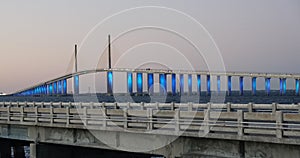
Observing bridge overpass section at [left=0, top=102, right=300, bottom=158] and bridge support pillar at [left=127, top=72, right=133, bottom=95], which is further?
bridge support pillar at [left=127, top=72, right=133, bottom=95]

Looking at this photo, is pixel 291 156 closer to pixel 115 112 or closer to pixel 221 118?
pixel 221 118

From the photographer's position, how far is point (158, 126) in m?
19.8

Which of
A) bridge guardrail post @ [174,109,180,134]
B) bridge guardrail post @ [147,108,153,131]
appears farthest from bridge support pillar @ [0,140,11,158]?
bridge guardrail post @ [174,109,180,134]

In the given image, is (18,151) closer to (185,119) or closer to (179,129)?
(179,129)

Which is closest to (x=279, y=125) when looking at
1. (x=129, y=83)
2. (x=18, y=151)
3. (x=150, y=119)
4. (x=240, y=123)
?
(x=240, y=123)

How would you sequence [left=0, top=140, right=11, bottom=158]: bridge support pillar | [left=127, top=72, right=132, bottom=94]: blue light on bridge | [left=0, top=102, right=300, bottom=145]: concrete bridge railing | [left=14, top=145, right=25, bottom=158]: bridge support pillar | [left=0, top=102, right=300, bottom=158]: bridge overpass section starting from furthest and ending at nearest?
[left=127, top=72, right=132, bottom=94]: blue light on bridge, [left=14, top=145, right=25, bottom=158]: bridge support pillar, [left=0, top=140, right=11, bottom=158]: bridge support pillar, [left=0, top=102, right=300, bottom=158]: bridge overpass section, [left=0, top=102, right=300, bottom=145]: concrete bridge railing

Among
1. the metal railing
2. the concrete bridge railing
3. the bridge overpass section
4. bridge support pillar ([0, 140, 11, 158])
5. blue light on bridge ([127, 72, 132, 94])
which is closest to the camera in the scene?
the concrete bridge railing

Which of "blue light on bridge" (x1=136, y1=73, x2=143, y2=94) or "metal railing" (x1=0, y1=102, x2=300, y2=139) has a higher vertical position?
"blue light on bridge" (x1=136, y1=73, x2=143, y2=94)

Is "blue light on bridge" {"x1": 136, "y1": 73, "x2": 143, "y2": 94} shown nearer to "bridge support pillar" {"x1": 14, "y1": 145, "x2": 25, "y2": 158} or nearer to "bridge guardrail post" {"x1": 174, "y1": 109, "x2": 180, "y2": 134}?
"bridge support pillar" {"x1": 14, "y1": 145, "x2": 25, "y2": 158}

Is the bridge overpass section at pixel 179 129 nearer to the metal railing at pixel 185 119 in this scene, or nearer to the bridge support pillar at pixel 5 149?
the metal railing at pixel 185 119

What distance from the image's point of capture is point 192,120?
1866 cm

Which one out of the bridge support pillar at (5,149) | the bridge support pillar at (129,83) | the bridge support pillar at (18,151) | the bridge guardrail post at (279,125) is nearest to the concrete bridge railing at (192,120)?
the bridge guardrail post at (279,125)

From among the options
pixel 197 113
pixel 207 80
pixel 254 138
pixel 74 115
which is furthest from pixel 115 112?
pixel 207 80

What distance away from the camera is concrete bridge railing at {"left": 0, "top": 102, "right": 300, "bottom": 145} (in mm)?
15867
